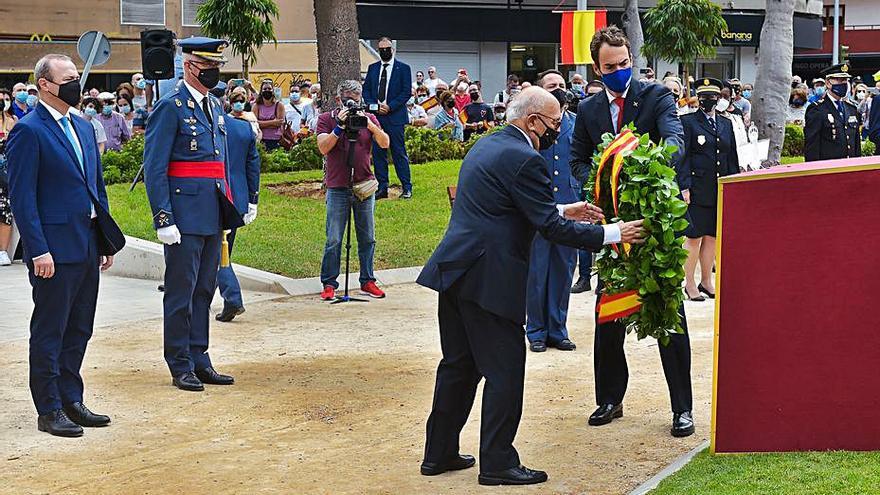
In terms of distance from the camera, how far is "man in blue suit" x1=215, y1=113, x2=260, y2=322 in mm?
11188

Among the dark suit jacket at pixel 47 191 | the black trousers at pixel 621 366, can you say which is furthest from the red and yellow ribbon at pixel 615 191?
the dark suit jacket at pixel 47 191

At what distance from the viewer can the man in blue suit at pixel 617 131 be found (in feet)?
24.3

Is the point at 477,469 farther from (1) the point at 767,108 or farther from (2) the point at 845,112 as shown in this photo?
(1) the point at 767,108

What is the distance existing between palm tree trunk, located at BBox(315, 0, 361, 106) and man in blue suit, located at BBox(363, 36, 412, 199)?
13.2 inches

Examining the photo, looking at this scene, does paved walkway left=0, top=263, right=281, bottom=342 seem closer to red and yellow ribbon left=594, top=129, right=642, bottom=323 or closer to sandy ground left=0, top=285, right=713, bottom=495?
sandy ground left=0, top=285, right=713, bottom=495

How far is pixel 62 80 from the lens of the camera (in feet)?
25.0

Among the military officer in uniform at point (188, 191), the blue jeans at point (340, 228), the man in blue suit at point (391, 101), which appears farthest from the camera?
the man in blue suit at point (391, 101)

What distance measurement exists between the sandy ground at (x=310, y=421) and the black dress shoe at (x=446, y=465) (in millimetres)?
42

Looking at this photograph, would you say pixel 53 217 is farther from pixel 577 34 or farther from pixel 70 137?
pixel 577 34

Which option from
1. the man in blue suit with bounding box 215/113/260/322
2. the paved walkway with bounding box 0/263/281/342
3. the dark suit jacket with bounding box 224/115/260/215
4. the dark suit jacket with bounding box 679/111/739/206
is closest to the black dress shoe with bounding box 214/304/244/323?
the man in blue suit with bounding box 215/113/260/322

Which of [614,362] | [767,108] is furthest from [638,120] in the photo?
[767,108]

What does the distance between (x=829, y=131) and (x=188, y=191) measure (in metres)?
11.0

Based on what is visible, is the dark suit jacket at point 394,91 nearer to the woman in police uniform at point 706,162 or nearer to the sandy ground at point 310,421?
the woman in police uniform at point 706,162

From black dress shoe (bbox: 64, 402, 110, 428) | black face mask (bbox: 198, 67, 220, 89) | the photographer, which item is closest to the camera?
black dress shoe (bbox: 64, 402, 110, 428)
